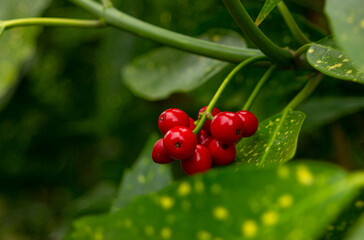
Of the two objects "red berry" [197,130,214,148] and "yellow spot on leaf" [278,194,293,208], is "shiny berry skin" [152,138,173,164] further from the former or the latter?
"yellow spot on leaf" [278,194,293,208]

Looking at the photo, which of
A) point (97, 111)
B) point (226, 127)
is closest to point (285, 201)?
point (226, 127)

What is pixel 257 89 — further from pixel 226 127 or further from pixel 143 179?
pixel 143 179

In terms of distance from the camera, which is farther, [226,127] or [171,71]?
[171,71]

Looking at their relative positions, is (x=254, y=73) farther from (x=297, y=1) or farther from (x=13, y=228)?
(x=13, y=228)

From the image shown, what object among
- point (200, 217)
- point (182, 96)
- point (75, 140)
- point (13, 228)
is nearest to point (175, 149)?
point (200, 217)

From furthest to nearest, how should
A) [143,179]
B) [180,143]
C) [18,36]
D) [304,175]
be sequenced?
[18,36] < [143,179] < [180,143] < [304,175]

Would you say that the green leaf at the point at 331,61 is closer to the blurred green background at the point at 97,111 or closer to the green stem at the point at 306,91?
the green stem at the point at 306,91

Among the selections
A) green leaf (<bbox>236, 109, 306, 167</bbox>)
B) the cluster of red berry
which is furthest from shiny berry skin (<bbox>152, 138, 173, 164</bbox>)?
green leaf (<bbox>236, 109, 306, 167</bbox>)
